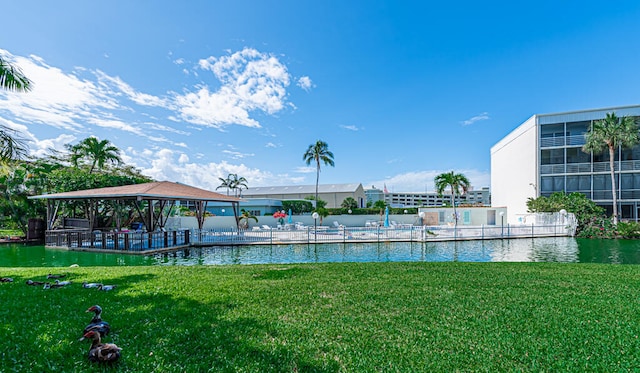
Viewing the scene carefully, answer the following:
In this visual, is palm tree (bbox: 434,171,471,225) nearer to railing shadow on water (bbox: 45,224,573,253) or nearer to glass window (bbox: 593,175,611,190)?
glass window (bbox: 593,175,611,190)

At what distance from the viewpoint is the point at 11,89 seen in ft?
26.7

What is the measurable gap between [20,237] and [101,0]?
17.5 metres

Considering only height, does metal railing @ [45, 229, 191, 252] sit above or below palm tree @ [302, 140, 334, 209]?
below

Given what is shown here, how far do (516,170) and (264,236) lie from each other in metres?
26.4

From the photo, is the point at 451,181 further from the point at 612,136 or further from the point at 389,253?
the point at 389,253

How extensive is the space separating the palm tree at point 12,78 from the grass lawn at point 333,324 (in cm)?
546

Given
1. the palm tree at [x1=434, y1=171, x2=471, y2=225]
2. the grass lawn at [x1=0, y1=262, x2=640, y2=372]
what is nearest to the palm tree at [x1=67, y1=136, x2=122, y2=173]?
the grass lawn at [x1=0, y1=262, x2=640, y2=372]

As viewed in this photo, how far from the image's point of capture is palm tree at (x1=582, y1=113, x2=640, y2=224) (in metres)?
22.4

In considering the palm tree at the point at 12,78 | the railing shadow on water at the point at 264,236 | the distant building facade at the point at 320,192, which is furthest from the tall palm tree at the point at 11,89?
the distant building facade at the point at 320,192

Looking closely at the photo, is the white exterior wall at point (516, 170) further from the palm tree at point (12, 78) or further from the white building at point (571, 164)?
the palm tree at point (12, 78)

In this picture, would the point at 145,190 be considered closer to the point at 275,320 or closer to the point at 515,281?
the point at 275,320

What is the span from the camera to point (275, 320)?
4.09m

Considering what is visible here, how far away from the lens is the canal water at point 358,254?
1208cm

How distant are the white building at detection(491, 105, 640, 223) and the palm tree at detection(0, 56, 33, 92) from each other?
104ft
